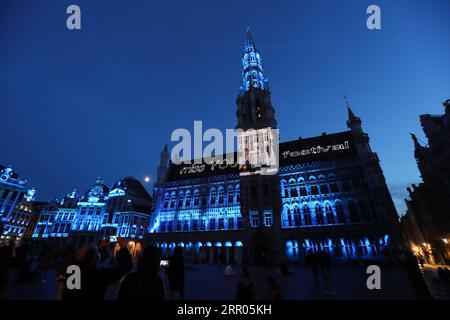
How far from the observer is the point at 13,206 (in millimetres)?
49094

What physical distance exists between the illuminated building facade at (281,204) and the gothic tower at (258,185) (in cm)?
13

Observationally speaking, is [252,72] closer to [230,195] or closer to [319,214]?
[230,195]

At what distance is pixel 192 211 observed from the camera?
1347 inches

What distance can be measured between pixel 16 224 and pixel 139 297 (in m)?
77.1

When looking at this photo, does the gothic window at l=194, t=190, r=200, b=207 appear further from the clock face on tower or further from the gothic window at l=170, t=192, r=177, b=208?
the clock face on tower

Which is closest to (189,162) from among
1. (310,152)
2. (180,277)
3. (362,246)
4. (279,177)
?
(279,177)

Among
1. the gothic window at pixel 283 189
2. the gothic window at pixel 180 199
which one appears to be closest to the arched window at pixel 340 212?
the gothic window at pixel 283 189

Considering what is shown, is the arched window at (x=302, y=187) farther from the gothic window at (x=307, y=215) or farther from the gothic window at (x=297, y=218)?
the gothic window at (x=297, y=218)

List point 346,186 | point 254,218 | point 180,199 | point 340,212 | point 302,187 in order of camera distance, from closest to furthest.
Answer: point 340,212
point 346,186
point 254,218
point 302,187
point 180,199

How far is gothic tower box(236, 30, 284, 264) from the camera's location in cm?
2683

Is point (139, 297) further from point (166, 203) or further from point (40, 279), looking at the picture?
point (166, 203)

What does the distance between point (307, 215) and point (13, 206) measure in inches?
2623

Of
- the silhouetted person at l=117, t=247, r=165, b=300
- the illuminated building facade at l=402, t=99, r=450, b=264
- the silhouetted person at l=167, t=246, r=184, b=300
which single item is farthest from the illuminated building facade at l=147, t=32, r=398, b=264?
the silhouetted person at l=117, t=247, r=165, b=300

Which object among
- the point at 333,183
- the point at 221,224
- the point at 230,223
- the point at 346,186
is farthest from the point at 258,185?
the point at 346,186
